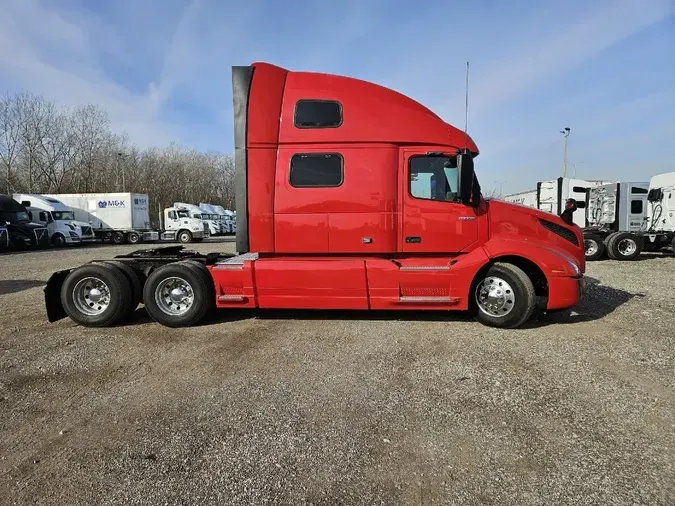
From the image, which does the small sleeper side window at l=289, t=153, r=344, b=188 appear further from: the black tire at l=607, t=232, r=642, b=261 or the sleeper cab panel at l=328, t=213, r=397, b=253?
the black tire at l=607, t=232, r=642, b=261

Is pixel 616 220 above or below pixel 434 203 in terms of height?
below

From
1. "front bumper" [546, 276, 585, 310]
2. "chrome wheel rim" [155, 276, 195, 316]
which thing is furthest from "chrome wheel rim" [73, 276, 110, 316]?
"front bumper" [546, 276, 585, 310]

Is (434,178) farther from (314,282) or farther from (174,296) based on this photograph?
(174,296)

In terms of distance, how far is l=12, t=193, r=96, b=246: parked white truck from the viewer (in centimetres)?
2580

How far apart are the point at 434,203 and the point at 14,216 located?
27366 mm

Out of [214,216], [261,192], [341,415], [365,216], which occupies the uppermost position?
[214,216]

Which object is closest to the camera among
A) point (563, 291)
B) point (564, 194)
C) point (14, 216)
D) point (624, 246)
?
point (563, 291)

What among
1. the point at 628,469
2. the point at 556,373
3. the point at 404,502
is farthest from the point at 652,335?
the point at 404,502

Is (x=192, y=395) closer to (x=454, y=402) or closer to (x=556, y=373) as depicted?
(x=454, y=402)

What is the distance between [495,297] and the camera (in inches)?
224

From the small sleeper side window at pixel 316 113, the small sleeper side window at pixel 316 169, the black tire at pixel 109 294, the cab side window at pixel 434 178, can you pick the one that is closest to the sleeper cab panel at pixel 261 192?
the small sleeper side window at pixel 316 169

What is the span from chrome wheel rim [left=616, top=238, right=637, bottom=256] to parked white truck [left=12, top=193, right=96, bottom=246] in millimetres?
30898

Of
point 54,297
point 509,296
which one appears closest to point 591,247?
point 509,296

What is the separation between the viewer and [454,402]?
3535 millimetres
